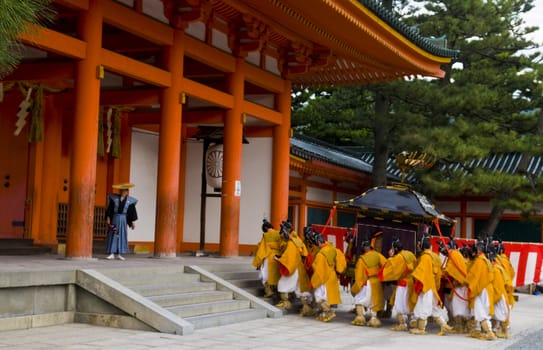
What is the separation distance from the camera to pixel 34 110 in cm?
1471

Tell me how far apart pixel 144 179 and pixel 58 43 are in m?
6.78

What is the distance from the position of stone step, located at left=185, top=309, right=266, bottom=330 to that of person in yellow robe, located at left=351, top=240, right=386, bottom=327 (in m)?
1.47

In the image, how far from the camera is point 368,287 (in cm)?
1173

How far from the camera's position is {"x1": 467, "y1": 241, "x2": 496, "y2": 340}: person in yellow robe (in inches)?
431

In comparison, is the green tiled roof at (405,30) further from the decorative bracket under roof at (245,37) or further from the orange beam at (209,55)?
the orange beam at (209,55)

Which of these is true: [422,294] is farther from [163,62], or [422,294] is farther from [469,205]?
[469,205]

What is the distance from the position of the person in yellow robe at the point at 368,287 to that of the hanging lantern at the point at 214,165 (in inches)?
222

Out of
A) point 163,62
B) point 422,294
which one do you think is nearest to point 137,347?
point 422,294

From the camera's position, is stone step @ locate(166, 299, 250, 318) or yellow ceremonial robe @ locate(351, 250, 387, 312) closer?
stone step @ locate(166, 299, 250, 318)

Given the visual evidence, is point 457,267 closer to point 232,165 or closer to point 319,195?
point 232,165

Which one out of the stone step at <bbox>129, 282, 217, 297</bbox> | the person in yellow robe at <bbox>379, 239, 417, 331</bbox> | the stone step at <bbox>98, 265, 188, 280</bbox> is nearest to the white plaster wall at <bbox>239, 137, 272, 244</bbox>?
the stone step at <bbox>98, 265, 188, 280</bbox>

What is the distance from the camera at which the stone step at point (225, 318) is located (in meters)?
10.3

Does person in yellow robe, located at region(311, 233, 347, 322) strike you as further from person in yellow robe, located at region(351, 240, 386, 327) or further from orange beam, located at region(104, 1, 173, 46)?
orange beam, located at region(104, 1, 173, 46)

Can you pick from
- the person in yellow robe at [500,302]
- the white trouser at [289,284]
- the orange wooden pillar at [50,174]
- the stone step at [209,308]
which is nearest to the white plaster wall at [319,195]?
the orange wooden pillar at [50,174]
